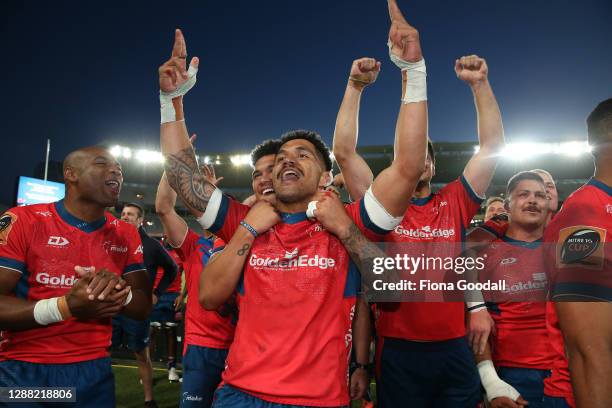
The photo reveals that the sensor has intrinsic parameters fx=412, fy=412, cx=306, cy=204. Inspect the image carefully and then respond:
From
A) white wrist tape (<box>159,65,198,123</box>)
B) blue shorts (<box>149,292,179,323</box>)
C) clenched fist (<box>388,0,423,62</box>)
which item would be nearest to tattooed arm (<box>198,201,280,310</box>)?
white wrist tape (<box>159,65,198,123</box>)

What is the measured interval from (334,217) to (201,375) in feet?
7.39

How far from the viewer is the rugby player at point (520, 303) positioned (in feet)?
9.53

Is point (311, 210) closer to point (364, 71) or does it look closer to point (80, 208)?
point (364, 71)

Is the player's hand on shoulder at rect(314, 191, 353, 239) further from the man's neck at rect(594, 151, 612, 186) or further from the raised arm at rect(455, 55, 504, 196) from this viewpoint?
the raised arm at rect(455, 55, 504, 196)

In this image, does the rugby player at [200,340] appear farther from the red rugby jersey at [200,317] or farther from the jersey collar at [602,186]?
the jersey collar at [602,186]

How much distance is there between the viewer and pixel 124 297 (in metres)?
2.43

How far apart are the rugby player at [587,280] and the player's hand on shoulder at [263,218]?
4.21ft

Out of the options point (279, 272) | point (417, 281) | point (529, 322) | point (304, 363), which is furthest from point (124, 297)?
point (529, 322)

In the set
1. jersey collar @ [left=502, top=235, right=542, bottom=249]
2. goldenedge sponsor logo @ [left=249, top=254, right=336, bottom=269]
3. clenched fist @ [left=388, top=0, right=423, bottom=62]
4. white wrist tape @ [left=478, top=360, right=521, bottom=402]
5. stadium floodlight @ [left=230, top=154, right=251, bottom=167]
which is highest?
stadium floodlight @ [left=230, top=154, right=251, bottom=167]

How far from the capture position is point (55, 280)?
8.70ft

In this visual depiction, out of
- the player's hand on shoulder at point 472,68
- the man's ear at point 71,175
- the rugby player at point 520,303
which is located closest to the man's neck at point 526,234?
the rugby player at point 520,303

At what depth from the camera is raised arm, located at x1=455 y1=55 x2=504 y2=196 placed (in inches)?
115

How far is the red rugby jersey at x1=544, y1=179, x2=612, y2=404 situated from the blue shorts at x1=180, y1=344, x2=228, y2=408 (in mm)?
2693

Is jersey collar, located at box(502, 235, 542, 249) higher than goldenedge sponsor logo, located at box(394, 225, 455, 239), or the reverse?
goldenedge sponsor logo, located at box(394, 225, 455, 239)
